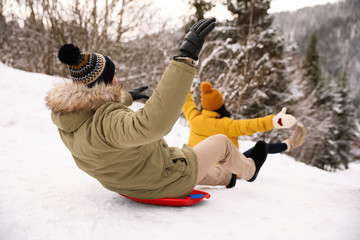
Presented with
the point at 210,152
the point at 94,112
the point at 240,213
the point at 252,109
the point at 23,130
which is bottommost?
the point at 252,109

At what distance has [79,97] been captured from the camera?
1.32 m

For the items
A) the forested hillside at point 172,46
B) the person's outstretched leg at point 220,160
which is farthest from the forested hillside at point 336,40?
the person's outstretched leg at point 220,160

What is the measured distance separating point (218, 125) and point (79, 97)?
1875 mm

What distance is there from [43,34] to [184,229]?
8663 mm

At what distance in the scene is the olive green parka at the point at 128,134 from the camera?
1071 millimetres

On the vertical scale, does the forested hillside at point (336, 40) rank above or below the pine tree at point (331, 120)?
above

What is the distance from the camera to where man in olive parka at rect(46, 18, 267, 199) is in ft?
3.53

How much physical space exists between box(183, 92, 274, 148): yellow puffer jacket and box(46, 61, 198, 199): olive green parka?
1032 mm

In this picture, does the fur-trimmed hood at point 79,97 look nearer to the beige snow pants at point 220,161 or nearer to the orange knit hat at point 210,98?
the beige snow pants at point 220,161

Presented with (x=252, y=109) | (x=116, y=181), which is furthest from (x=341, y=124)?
(x=116, y=181)

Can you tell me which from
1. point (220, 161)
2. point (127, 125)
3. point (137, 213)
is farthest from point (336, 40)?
point (127, 125)

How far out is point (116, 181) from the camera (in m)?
1.55

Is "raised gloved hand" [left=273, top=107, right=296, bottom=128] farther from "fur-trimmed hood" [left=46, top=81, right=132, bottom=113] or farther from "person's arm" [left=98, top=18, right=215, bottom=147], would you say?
"fur-trimmed hood" [left=46, top=81, right=132, bottom=113]

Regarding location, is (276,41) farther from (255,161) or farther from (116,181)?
(116,181)
